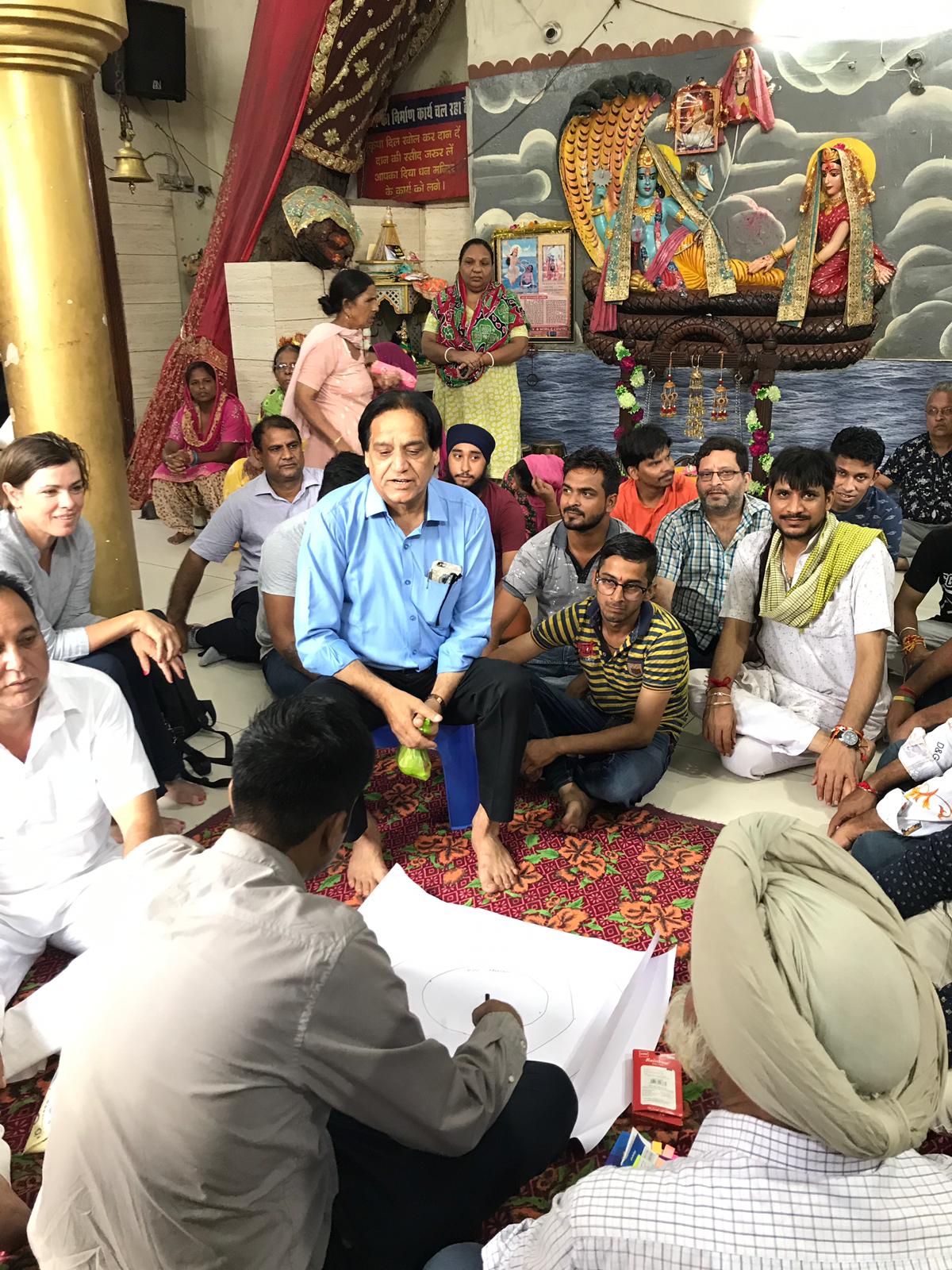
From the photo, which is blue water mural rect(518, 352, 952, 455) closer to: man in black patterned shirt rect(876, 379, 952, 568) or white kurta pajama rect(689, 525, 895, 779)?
man in black patterned shirt rect(876, 379, 952, 568)

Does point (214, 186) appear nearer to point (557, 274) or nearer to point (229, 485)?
point (557, 274)

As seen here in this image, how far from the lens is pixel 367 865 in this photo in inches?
101

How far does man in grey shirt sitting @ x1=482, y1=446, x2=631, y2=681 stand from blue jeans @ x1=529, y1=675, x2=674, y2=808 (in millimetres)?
272

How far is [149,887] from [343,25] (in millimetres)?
6225

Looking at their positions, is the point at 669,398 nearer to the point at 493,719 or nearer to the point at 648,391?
the point at 648,391

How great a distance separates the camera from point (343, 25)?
602 cm

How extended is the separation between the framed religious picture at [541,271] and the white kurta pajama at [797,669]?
4047mm

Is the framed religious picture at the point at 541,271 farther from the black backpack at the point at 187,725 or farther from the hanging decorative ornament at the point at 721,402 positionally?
the black backpack at the point at 187,725

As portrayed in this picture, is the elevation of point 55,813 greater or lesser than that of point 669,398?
lesser

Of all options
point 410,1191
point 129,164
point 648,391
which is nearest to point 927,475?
point 648,391

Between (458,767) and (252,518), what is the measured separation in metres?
1.65

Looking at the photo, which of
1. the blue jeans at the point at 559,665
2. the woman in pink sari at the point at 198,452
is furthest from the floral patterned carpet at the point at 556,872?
the woman in pink sari at the point at 198,452

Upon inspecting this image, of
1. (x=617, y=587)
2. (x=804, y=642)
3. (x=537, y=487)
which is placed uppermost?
(x=617, y=587)

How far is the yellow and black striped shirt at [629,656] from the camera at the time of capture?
108 inches
